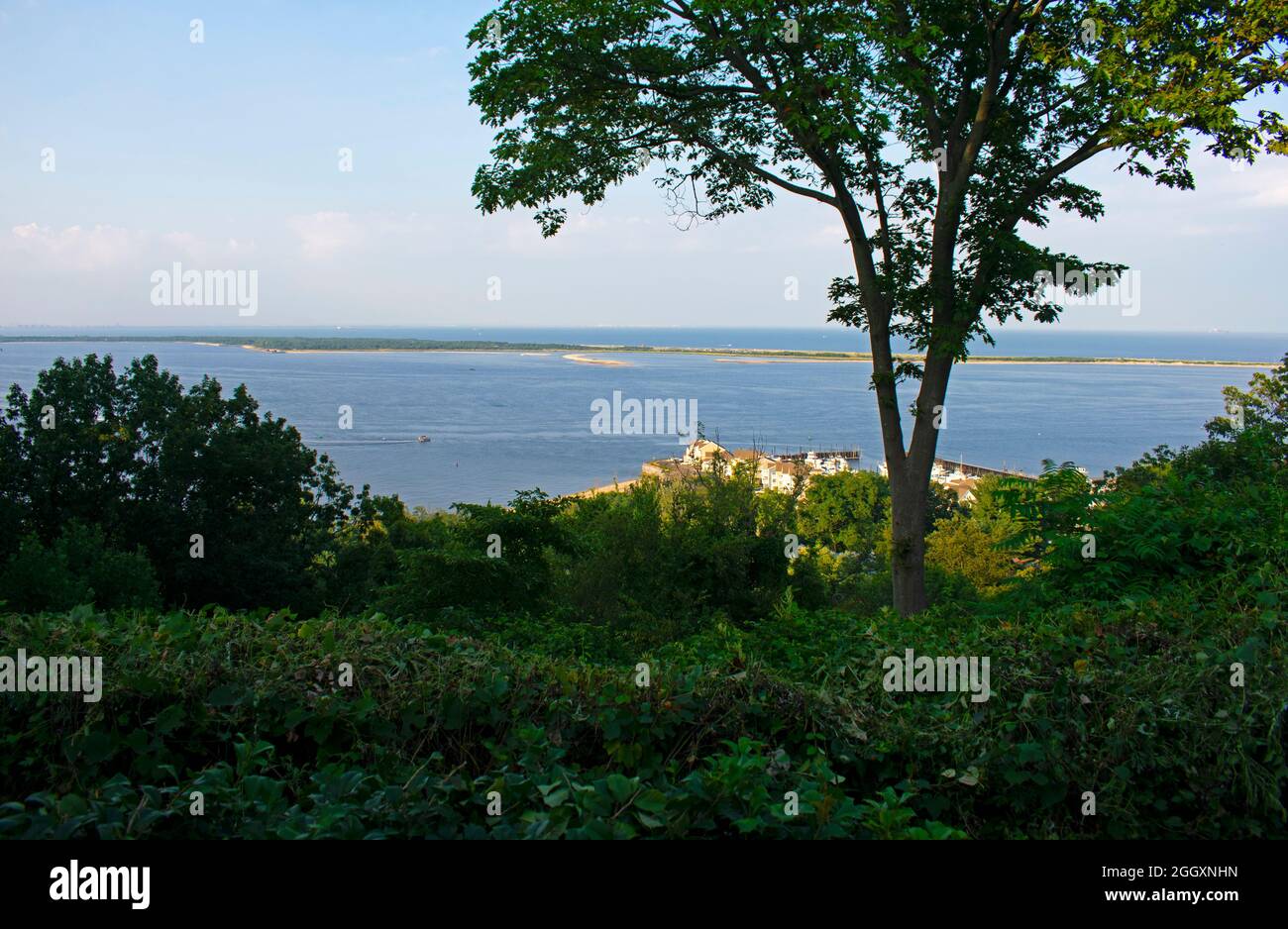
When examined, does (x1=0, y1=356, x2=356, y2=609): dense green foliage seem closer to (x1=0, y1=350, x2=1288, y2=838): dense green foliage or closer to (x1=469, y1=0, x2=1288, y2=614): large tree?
(x1=469, y1=0, x2=1288, y2=614): large tree

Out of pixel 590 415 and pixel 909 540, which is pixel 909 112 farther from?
pixel 590 415

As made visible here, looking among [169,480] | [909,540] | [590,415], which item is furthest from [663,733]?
[590,415]

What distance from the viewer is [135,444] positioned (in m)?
23.0

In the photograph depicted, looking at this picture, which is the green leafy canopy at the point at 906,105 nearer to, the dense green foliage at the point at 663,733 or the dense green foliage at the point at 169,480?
the dense green foliage at the point at 663,733

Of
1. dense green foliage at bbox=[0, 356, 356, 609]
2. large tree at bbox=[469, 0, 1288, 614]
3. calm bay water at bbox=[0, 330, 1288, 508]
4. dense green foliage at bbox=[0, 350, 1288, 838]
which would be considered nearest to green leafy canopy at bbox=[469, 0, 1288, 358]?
large tree at bbox=[469, 0, 1288, 614]

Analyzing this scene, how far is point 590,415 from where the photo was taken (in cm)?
10425

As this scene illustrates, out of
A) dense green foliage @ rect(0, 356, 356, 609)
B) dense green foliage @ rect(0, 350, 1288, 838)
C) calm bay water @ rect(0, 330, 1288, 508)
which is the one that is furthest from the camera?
calm bay water @ rect(0, 330, 1288, 508)

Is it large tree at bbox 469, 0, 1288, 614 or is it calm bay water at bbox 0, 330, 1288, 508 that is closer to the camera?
large tree at bbox 469, 0, 1288, 614

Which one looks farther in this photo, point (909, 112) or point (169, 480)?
point (169, 480)

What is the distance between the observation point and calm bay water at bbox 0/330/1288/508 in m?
68.1

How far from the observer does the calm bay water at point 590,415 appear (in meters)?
68.1
